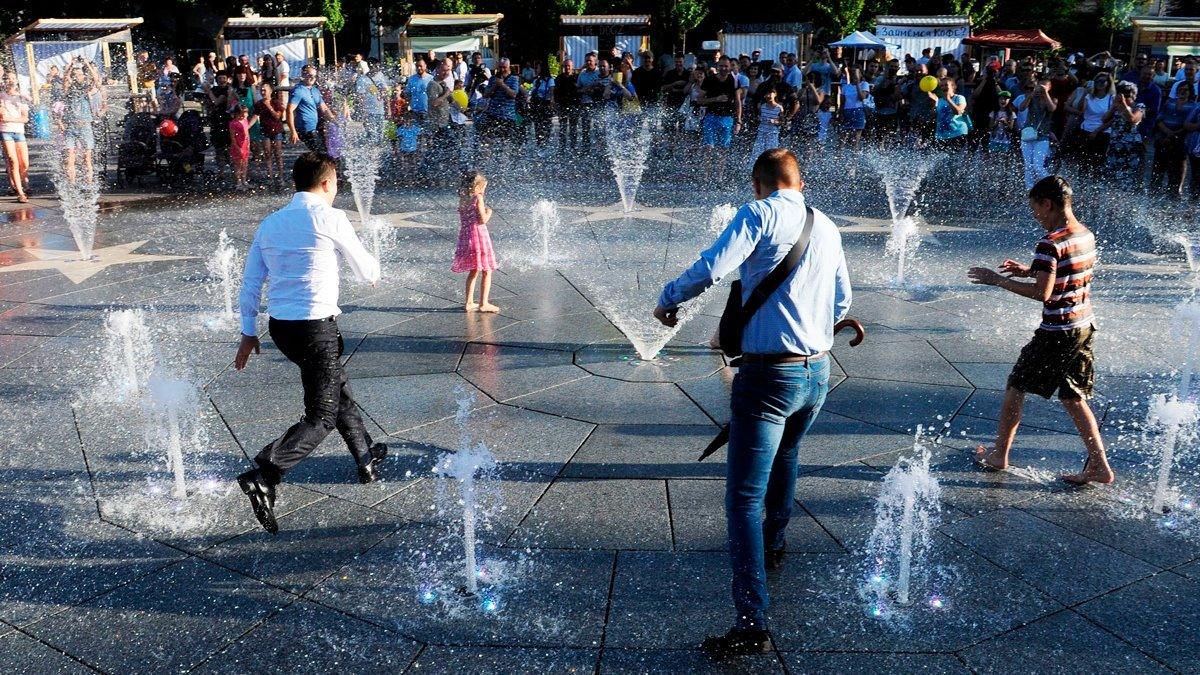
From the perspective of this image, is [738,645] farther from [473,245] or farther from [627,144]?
[627,144]

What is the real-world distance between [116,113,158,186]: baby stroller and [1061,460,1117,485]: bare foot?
13.7m

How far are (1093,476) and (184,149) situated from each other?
13.7m

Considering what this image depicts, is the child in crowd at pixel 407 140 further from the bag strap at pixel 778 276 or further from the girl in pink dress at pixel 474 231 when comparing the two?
the bag strap at pixel 778 276

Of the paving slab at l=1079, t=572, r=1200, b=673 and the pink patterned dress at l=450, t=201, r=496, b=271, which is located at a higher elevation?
→ the pink patterned dress at l=450, t=201, r=496, b=271

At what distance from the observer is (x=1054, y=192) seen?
4484 mm

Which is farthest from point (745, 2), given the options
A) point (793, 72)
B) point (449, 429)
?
point (449, 429)

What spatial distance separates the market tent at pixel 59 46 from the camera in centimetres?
2261

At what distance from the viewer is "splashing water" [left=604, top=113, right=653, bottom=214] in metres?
15.1

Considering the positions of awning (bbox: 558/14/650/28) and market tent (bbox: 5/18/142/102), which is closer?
market tent (bbox: 5/18/142/102)

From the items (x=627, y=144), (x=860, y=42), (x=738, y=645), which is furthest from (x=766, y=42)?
(x=738, y=645)

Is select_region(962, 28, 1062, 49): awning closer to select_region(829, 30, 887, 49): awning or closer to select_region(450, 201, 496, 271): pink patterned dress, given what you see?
select_region(829, 30, 887, 49): awning

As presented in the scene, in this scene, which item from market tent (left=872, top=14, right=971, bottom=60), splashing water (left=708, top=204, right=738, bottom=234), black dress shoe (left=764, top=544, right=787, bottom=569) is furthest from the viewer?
market tent (left=872, top=14, right=971, bottom=60)

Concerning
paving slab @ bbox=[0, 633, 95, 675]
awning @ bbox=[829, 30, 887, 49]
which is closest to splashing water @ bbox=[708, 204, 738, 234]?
paving slab @ bbox=[0, 633, 95, 675]

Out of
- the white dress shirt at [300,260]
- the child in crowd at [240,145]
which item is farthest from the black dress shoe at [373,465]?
the child in crowd at [240,145]
